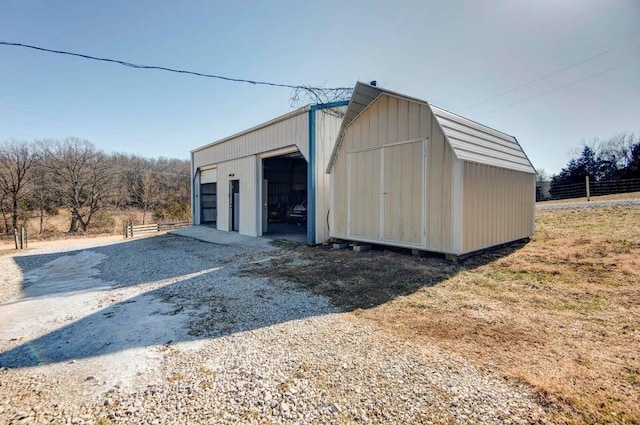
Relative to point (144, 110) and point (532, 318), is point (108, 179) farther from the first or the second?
point (532, 318)

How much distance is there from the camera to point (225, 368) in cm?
248

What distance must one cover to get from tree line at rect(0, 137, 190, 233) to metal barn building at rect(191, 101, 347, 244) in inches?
314

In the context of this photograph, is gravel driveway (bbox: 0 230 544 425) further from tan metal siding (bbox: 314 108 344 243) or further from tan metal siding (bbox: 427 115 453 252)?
tan metal siding (bbox: 314 108 344 243)

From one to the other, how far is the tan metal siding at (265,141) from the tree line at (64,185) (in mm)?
9478

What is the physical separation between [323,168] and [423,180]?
3589 mm

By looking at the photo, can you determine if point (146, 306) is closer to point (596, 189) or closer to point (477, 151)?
point (477, 151)

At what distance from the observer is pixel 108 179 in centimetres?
2127

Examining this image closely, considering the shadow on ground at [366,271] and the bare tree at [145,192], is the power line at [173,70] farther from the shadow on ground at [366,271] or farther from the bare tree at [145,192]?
the bare tree at [145,192]

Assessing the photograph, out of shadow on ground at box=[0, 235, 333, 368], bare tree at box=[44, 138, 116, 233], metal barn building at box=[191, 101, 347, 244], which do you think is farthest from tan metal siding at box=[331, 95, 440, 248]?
bare tree at box=[44, 138, 116, 233]

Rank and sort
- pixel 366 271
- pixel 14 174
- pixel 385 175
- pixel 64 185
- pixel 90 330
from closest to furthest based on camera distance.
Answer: pixel 90 330, pixel 366 271, pixel 385 175, pixel 14 174, pixel 64 185

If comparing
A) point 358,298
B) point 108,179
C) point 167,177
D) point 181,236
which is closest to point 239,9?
point 358,298

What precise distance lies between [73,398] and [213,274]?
3867 millimetres

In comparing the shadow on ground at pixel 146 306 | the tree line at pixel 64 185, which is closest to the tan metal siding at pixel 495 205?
the shadow on ground at pixel 146 306

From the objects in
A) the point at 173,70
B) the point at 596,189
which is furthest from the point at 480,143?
the point at 596,189
